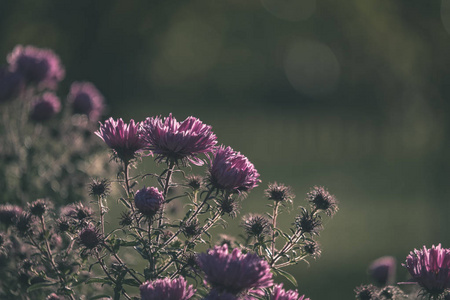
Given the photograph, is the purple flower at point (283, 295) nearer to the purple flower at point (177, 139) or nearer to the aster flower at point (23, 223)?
the purple flower at point (177, 139)

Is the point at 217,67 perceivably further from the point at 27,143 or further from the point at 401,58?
the point at 27,143

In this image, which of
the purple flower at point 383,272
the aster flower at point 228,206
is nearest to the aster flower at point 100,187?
the aster flower at point 228,206

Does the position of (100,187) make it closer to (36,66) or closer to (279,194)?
(279,194)

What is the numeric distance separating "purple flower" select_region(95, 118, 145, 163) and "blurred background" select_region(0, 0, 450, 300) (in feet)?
10.4

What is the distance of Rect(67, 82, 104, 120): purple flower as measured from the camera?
3.12 meters

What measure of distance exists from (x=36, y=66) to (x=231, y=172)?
77.2 inches

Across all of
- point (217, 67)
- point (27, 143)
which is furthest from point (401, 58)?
point (217, 67)

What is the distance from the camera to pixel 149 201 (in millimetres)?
1251

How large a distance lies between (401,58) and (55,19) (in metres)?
5.75

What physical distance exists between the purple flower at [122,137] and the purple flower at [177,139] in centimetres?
3

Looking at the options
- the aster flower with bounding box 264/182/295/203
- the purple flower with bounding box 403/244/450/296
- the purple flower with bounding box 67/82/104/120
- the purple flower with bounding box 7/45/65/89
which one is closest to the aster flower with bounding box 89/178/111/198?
the aster flower with bounding box 264/182/295/203

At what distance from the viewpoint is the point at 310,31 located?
11188 millimetres

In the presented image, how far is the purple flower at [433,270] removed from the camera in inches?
49.1

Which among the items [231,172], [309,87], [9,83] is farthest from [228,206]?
[309,87]
